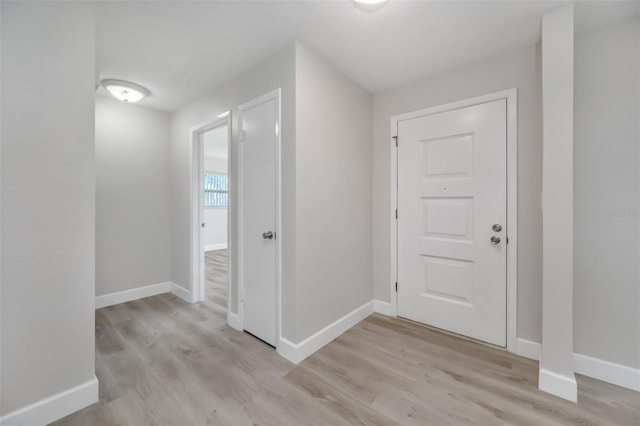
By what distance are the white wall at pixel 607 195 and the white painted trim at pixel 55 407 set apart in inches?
127

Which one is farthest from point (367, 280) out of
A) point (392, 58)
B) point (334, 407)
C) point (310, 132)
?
point (392, 58)

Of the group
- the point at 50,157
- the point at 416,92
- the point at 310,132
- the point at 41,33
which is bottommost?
the point at 50,157

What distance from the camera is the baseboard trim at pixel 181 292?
10.7ft

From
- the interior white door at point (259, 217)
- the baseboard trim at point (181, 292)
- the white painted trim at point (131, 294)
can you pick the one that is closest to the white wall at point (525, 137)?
the interior white door at point (259, 217)

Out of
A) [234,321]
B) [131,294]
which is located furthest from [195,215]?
[234,321]

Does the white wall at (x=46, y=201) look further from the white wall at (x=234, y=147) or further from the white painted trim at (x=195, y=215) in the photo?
the white painted trim at (x=195, y=215)

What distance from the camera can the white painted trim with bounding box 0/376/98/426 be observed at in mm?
1352

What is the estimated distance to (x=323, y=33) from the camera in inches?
75.7

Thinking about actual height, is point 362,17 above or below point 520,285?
above

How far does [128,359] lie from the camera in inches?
80.0

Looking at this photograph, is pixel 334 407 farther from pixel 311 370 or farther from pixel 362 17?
pixel 362 17

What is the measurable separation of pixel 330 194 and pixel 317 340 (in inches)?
48.7

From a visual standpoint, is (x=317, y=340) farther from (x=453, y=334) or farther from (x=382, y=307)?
(x=453, y=334)

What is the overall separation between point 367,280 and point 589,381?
175 cm
